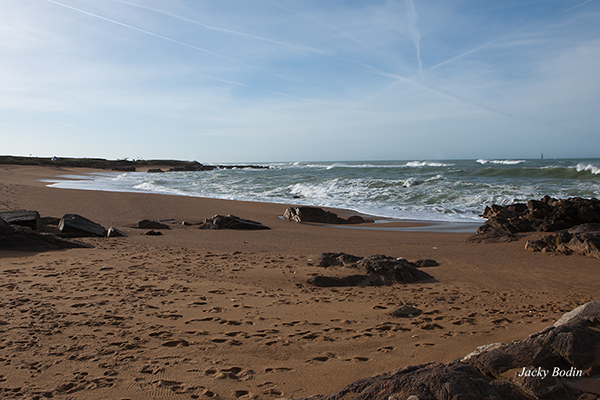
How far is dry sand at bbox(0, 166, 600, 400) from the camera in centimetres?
247

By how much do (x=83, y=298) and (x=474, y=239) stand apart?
7.60 meters

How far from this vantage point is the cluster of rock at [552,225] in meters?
6.75

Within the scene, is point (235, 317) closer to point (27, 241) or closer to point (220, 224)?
point (27, 241)

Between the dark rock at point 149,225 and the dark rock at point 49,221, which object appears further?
the dark rock at point 149,225

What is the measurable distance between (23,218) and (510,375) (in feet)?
28.2

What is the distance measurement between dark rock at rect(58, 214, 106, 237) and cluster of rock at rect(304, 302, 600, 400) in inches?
284

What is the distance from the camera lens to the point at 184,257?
20.4 ft

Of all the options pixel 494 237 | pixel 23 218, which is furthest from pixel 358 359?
pixel 23 218

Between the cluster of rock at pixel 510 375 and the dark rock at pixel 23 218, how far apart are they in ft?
25.1

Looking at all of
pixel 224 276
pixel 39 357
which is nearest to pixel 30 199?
pixel 224 276

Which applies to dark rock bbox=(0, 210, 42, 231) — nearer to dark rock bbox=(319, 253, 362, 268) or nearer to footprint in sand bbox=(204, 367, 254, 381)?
dark rock bbox=(319, 253, 362, 268)

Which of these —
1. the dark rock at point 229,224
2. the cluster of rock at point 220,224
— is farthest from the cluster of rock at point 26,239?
the dark rock at point 229,224

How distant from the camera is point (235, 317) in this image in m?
3.62

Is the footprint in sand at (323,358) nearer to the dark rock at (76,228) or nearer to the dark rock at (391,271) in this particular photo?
the dark rock at (391,271)
